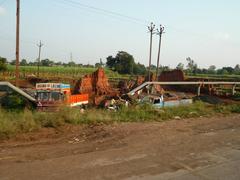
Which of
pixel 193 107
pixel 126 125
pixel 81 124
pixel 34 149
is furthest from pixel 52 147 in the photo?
pixel 193 107

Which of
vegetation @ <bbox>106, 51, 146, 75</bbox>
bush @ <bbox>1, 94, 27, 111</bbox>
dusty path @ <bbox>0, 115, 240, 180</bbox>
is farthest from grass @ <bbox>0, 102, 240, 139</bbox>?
vegetation @ <bbox>106, 51, 146, 75</bbox>

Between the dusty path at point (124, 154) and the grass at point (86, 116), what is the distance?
52 centimetres

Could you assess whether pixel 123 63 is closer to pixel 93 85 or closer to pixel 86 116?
pixel 93 85

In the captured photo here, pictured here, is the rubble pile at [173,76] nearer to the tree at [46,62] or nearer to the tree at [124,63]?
the tree at [124,63]

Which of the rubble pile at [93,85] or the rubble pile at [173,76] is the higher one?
the rubble pile at [173,76]

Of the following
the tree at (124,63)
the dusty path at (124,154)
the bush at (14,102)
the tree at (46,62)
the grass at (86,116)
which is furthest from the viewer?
the tree at (46,62)

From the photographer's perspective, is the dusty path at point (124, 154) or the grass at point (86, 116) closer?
the dusty path at point (124, 154)

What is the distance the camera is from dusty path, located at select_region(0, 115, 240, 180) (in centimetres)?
550

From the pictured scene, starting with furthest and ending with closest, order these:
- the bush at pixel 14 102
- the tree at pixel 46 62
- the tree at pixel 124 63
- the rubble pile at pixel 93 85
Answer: the tree at pixel 46 62
the tree at pixel 124 63
the rubble pile at pixel 93 85
the bush at pixel 14 102

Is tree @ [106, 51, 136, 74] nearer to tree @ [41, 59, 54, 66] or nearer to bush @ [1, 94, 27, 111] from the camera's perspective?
tree @ [41, 59, 54, 66]

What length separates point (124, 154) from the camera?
6.69m

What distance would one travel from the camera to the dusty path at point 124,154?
550 centimetres

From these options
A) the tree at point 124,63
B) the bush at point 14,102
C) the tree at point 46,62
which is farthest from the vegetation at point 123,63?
the bush at point 14,102

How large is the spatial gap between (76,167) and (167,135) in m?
3.76
